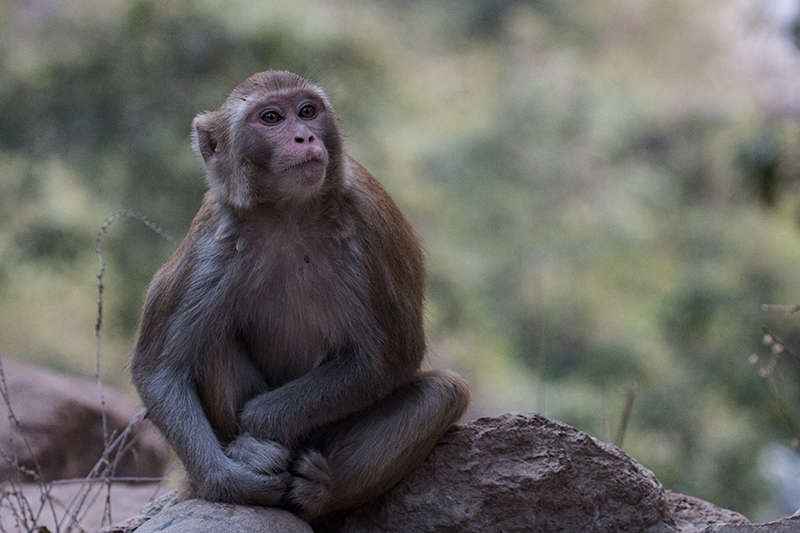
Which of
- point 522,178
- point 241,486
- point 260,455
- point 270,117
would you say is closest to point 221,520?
point 241,486

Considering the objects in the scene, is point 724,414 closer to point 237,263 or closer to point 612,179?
point 612,179

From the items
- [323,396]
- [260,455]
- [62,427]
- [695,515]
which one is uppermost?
[323,396]

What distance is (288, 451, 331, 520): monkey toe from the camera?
14.2 ft

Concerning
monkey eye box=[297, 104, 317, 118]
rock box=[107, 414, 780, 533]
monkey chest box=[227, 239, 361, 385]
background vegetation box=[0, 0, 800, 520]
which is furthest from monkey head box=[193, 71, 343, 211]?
A: background vegetation box=[0, 0, 800, 520]

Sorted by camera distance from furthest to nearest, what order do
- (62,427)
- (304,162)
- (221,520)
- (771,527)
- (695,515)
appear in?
(62,427) → (695,515) → (304,162) → (771,527) → (221,520)

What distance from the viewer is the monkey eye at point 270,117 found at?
4.49 m

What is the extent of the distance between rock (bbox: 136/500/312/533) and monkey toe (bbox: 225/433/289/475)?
7.1 inches

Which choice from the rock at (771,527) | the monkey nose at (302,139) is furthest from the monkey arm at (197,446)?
the rock at (771,527)

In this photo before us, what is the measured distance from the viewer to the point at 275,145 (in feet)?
14.5

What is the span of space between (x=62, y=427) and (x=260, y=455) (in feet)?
11.3

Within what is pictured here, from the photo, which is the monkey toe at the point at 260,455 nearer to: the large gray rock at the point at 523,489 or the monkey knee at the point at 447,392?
the large gray rock at the point at 523,489

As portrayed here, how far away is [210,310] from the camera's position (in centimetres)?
446

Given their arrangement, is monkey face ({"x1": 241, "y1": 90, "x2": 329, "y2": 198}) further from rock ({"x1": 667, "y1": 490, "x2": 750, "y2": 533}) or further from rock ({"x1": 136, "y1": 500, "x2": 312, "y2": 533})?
rock ({"x1": 667, "y1": 490, "x2": 750, "y2": 533})

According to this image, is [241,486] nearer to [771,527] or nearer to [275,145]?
[275,145]
